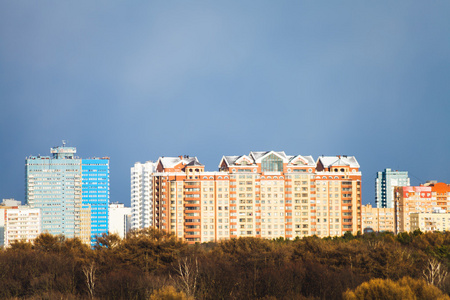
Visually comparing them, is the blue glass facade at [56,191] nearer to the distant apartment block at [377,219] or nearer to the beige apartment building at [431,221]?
the distant apartment block at [377,219]

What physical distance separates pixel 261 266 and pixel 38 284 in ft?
39.3

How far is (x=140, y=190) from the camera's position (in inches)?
4240

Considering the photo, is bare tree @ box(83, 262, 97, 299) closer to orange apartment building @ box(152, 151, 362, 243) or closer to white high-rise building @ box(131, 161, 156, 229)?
orange apartment building @ box(152, 151, 362, 243)

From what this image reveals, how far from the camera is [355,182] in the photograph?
224 feet

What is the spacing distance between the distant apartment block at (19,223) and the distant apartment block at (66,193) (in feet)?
16.6

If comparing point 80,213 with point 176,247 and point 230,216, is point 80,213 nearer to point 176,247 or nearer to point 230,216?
point 230,216

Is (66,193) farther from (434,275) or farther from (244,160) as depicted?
(434,275)

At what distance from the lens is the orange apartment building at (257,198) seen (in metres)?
64.6

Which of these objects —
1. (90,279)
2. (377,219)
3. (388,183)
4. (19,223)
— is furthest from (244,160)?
(388,183)

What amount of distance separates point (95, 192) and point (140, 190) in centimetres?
1021

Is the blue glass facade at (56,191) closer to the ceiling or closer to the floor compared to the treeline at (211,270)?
closer to the ceiling

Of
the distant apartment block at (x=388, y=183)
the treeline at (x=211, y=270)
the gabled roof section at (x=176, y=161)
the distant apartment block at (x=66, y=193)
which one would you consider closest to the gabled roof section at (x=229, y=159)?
the gabled roof section at (x=176, y=161)

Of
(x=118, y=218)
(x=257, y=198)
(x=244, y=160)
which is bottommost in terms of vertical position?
(x=118, y=218)

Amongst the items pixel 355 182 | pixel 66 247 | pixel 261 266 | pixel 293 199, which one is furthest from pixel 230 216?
pixel 261 266
